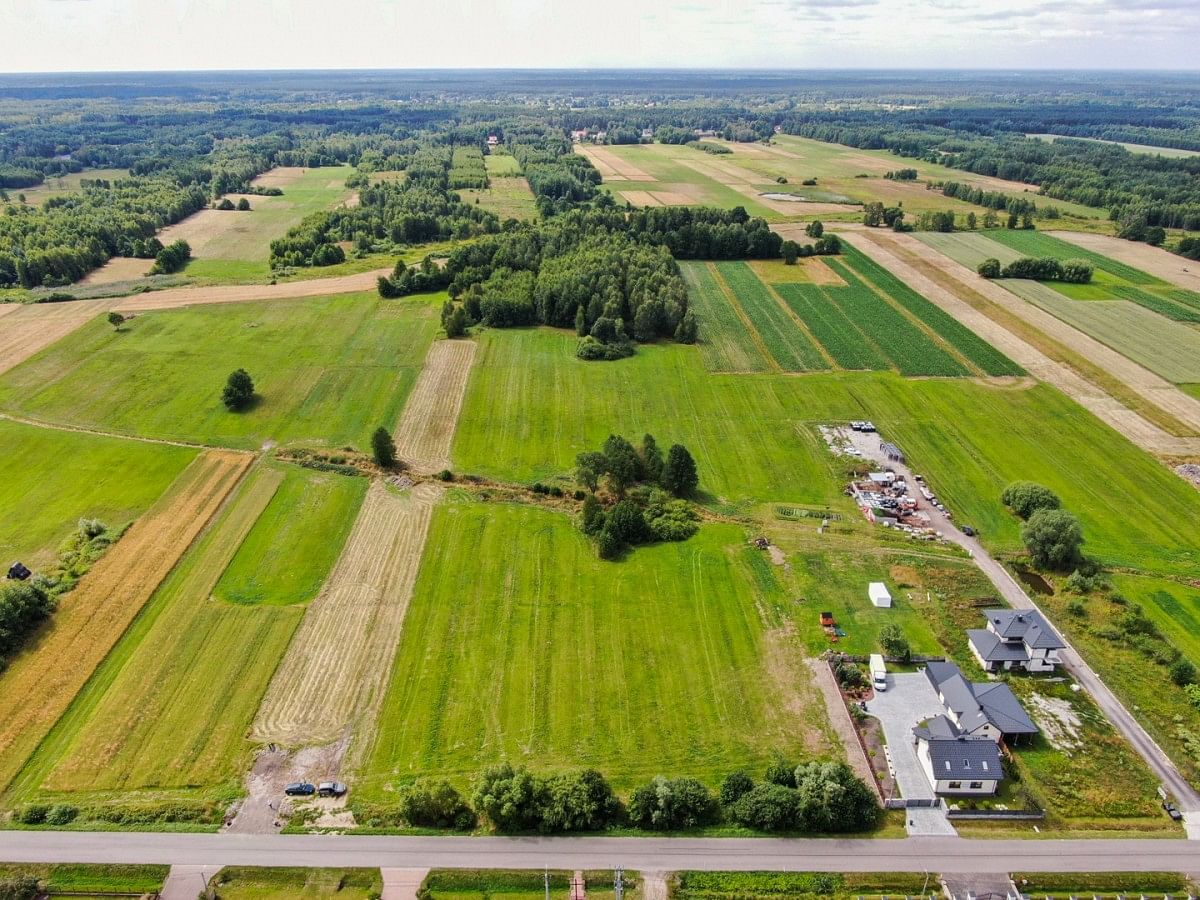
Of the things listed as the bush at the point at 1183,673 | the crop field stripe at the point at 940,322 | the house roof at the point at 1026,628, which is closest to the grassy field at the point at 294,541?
the house roof at the point at 1026,628

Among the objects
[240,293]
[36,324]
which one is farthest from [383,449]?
[36,324]

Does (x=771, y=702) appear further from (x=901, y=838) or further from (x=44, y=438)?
(x=44, y=438)

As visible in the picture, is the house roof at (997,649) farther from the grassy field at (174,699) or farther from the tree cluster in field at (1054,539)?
the grassy field at (174,699)

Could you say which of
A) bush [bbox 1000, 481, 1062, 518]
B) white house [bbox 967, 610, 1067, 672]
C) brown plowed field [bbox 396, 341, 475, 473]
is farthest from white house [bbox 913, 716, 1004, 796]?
brown plowed field [bbox 396, 341, 475, 473]

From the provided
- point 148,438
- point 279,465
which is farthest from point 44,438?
point 279,465

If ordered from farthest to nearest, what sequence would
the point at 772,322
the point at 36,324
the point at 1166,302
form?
the point at 1166,302 → the point at 772,322 → the point at 36,324

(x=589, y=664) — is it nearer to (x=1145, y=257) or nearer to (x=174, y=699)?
(x=174, y=699)

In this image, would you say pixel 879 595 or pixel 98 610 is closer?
pixel 98 610
